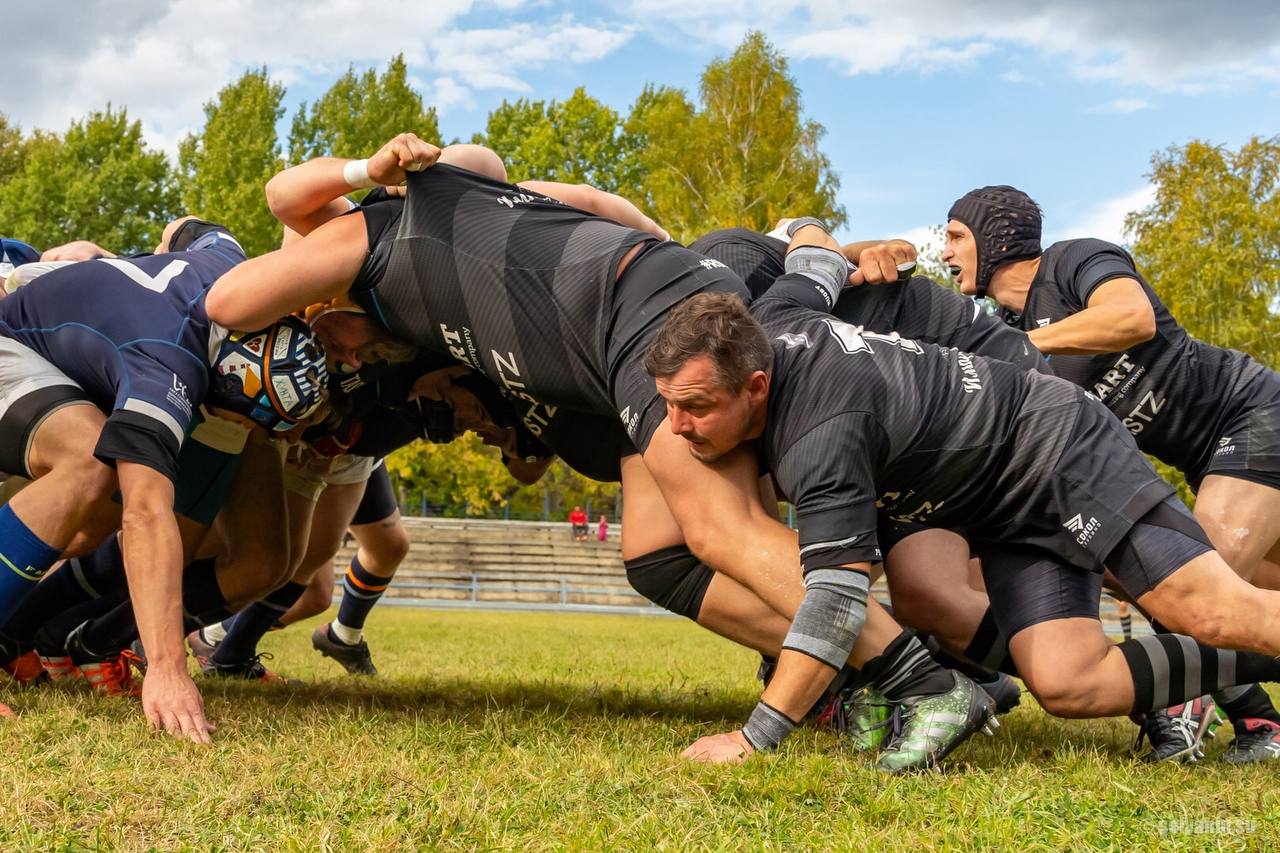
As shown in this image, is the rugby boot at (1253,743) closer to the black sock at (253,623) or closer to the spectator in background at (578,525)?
the black sock at (253,623)

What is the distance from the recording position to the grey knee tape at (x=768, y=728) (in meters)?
A: 3.51

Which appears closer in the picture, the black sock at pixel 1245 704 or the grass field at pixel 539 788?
the grass field at pixel 539 788

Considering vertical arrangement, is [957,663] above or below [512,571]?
above

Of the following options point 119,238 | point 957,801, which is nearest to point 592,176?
point 119,238

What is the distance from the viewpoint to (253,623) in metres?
6.63

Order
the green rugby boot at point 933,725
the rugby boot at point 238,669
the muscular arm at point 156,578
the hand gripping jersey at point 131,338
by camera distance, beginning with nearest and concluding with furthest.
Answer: the green rugby boot at point 933,725 < the muscular arm at point 156,578 < the hand gripping jersey at point 131,338 < the rugby boot at point 238,669

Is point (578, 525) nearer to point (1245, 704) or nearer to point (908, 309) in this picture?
point (908, 309)

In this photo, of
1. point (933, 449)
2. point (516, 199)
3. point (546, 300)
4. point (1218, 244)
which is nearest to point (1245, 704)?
point (933, 449)


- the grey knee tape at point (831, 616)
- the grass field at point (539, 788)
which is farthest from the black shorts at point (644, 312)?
the grass field at point (539, 788)

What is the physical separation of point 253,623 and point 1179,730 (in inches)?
189

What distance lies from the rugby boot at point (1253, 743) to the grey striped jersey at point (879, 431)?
1.42 meters

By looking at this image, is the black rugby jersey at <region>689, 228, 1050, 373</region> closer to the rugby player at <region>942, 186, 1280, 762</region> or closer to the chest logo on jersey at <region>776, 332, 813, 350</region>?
the rugby player at <region>942, 186, 1280, 762</region>

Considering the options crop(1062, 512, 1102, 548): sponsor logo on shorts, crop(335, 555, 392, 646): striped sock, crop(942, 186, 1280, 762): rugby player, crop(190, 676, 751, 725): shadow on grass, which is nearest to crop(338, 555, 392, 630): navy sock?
crop(335, 555, 392, 646): striped sock

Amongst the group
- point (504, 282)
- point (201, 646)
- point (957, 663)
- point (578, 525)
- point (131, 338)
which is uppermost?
point (504, 282)
